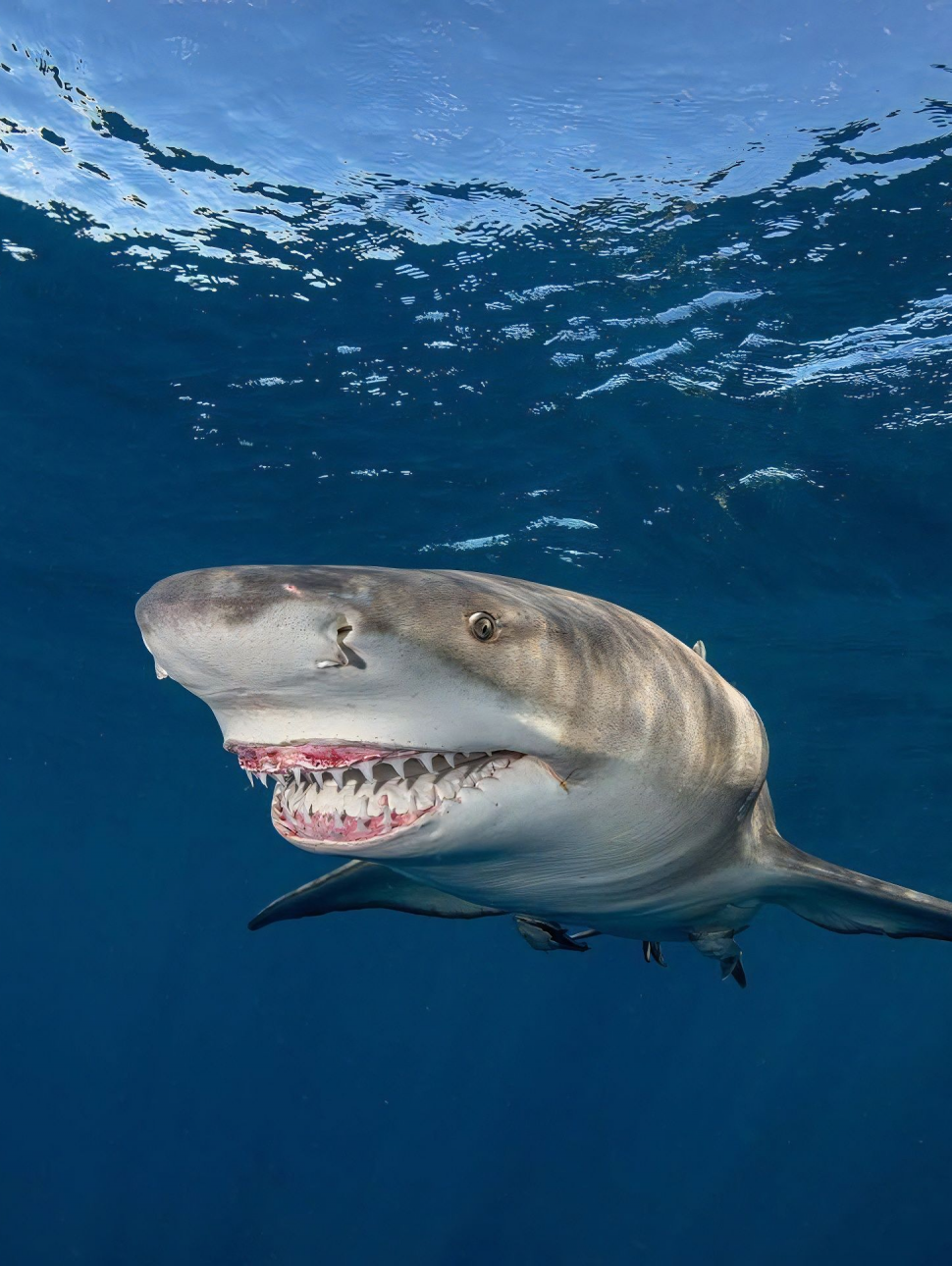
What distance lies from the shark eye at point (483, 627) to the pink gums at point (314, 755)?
34 cm

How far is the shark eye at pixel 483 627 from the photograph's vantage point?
7.53 feet

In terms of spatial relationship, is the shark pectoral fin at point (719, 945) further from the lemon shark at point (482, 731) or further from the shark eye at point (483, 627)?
the shark eye at point (483, 627)

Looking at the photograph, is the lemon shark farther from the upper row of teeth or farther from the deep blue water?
the deep blue water

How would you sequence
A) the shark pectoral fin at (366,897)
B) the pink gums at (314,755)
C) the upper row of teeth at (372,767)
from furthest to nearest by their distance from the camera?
the shark pectoral fin at (366,897) → the upper row of teeth at (372,767) → the pink gums at (314,755)

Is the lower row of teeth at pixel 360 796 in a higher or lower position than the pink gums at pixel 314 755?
lower

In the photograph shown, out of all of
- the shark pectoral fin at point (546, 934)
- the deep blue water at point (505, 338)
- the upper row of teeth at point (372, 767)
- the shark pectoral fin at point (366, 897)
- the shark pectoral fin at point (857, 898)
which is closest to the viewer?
the upper row of teeth at point (372, 767)

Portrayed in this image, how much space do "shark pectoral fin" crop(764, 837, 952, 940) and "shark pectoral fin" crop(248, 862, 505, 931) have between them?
5.07 ft

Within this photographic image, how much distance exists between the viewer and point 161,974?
289 ft

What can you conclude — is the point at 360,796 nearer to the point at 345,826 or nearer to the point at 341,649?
the point at 345,826

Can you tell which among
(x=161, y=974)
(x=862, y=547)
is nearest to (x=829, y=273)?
(x=862, y=547)

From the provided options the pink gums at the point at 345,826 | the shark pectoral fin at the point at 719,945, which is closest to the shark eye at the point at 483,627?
the pink gums at the point at 345,826

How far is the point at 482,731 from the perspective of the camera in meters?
2.40

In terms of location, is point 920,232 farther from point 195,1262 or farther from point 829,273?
point 195,1262

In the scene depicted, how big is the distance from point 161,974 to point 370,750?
3807 inches
